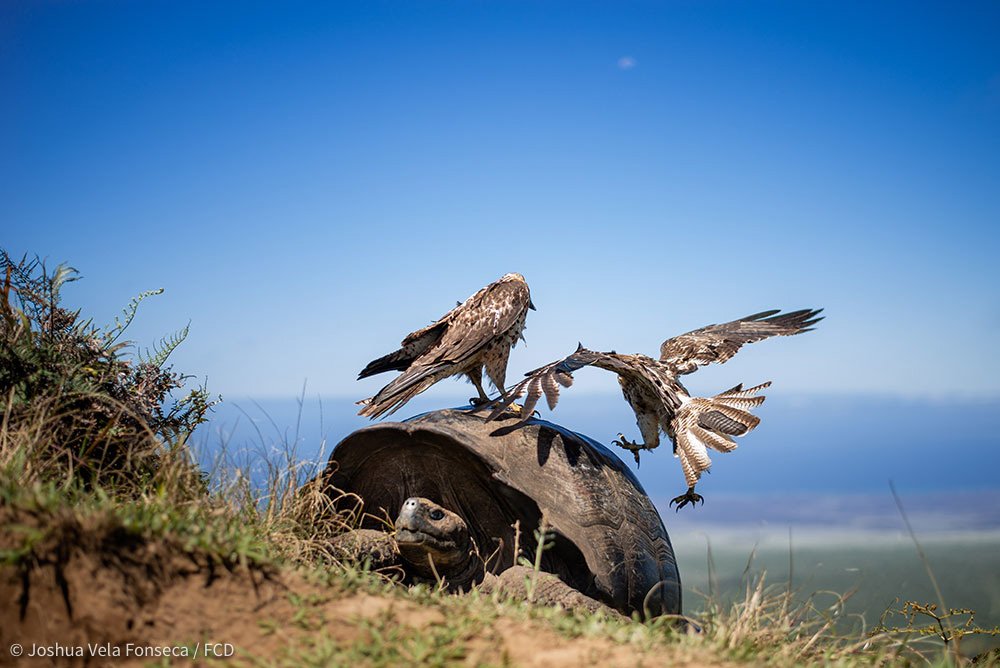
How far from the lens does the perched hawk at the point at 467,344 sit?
6184 mm

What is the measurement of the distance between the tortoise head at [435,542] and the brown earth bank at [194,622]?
171 centimetres

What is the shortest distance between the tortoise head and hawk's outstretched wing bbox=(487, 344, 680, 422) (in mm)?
969

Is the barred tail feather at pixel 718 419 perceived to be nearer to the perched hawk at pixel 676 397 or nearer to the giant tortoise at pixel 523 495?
the perched hawk at pixel 676 397

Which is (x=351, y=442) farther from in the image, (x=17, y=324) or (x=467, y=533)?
(x=17, y=324)

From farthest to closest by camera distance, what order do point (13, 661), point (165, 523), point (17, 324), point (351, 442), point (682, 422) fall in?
point (682, 422)
point (351, 442)
point (17, 324)
point (165, 523)
point (13, 661)

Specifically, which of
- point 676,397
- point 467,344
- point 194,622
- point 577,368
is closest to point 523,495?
point 577,368

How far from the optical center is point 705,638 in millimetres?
3828

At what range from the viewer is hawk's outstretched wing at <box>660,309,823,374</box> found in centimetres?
749

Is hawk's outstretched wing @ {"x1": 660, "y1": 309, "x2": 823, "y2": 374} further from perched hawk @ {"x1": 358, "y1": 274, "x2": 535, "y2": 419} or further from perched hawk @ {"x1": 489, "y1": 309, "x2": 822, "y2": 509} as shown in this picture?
perched hawk @ {"x1": 358, "y1": 274, "x2": 535, "y2": 419}

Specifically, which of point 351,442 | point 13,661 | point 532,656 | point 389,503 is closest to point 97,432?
point 351,442

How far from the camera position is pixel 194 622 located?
3238mm

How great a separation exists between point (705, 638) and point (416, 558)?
2.37 m

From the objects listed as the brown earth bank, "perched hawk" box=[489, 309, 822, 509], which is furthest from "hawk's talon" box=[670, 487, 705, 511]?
the brown earth bank

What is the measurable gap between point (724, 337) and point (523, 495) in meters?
3.67
